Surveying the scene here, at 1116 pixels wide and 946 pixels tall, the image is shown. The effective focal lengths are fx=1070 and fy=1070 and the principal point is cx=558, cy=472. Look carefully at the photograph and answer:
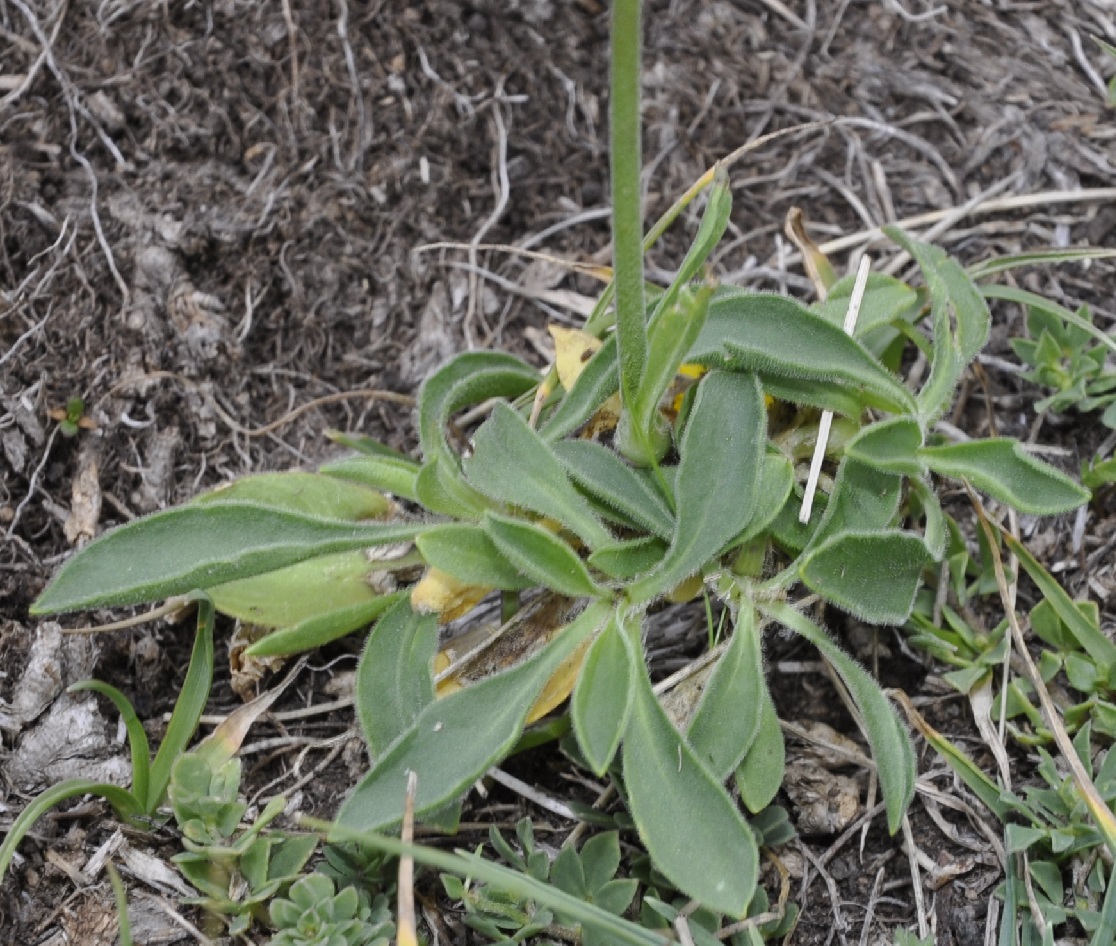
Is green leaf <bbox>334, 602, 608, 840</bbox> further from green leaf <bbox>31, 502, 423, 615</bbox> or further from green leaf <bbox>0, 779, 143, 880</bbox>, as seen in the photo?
green leaf <bbox>0, 779, 143, 880</bbox>

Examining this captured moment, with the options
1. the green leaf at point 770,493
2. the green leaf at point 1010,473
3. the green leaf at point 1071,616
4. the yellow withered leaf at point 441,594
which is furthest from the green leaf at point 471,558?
the green leaf at point 1071,616

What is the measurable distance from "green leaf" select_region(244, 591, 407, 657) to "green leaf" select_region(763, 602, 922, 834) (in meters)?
0.77

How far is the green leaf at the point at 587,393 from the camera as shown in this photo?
83.6 inches

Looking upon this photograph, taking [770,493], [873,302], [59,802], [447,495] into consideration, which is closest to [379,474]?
[447,495]

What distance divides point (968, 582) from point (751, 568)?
0.63 meters

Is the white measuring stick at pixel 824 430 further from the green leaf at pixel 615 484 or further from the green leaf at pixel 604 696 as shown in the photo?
the green leaf at pixel 604 696

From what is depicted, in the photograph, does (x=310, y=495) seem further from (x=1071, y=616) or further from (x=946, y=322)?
(x=1071, y=616)

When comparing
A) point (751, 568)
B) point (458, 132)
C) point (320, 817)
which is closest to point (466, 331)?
point (458, 132)

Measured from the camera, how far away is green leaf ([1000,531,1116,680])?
86.0 inches

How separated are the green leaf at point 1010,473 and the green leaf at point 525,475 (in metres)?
0.67

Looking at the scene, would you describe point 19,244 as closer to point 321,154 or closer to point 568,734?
point 321,154

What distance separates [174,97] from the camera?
280cm

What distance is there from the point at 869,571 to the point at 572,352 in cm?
81

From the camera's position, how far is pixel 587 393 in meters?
2.16
